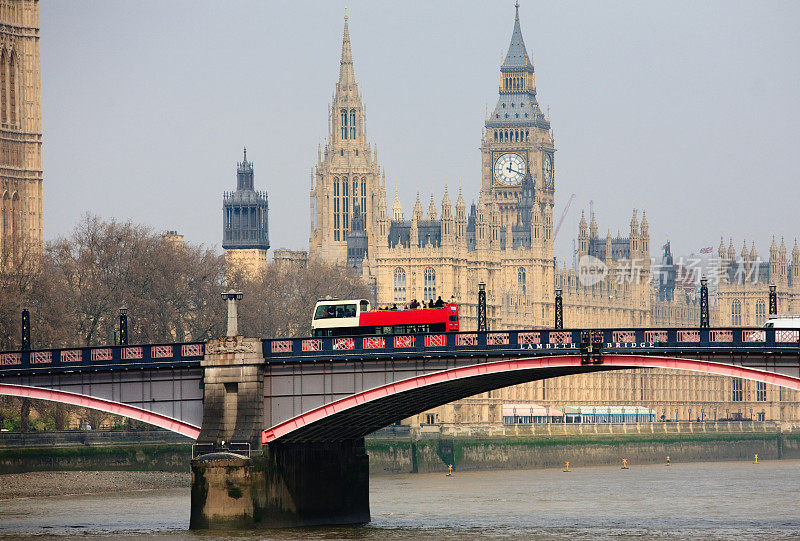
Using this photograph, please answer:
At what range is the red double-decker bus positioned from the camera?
263 feet

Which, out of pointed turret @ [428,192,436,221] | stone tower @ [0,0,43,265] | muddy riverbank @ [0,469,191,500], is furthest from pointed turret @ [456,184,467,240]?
muddy riverbank @ [0,469,191,500]

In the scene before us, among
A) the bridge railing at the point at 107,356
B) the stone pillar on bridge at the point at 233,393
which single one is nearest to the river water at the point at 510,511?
the stone pillar on bridge at the point at 233,393

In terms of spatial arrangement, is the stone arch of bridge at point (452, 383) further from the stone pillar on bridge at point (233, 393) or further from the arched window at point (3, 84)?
the arched window at point (3, 84)

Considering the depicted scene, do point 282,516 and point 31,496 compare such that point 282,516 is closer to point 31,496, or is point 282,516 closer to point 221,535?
point 221,535

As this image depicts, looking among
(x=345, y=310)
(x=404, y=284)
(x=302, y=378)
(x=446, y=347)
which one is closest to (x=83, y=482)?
(x=345, y=310)

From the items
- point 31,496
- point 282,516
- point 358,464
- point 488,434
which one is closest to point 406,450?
point 488,434

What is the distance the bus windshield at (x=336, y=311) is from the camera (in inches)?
3226

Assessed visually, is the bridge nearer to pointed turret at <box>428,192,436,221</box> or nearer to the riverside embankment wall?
the riverside embankment wall

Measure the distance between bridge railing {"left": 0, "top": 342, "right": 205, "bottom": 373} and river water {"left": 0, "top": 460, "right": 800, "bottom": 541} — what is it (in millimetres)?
6366

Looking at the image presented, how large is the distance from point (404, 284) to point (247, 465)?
120m

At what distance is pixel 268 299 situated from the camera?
152 meters

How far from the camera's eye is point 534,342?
73.4m

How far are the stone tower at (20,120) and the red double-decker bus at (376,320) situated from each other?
82959 mm

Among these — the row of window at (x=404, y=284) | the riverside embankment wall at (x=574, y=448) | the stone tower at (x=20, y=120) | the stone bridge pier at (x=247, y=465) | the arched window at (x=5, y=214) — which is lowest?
the riverside embankment wall at (x=574, y=448)
